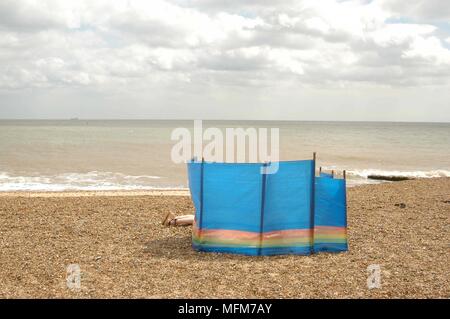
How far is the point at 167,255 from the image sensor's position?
8.72 m

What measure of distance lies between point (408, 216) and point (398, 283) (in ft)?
18.9

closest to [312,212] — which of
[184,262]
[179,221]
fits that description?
[184,262]

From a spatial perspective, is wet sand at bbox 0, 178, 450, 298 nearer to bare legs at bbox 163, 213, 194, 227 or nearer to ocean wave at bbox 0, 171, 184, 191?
bare legs at bbox 163, 213, 194, 227

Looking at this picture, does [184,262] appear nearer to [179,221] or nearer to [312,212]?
[312,212]

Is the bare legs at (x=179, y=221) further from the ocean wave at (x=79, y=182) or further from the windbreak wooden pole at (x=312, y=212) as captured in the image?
the ocean wave at (x=79, y=182)

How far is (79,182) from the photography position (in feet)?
79.3

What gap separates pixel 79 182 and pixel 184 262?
679 inches

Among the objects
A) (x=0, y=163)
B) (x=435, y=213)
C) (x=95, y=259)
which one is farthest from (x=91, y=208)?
(x=0, y=163)

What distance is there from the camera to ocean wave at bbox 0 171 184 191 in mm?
22156

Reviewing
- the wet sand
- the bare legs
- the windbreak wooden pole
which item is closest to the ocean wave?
the wet sand

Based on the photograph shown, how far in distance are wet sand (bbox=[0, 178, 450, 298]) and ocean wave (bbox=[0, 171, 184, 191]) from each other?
31.7 feet

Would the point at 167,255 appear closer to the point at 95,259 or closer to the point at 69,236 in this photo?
the point at 95,259

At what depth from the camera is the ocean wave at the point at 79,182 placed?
2216cm
